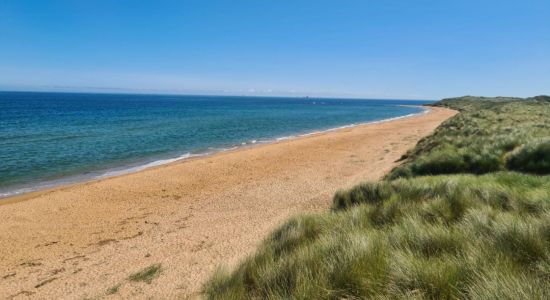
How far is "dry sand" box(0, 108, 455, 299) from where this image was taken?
6.25 m

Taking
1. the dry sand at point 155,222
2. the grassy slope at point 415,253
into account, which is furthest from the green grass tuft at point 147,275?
the grassy slope at point 415,253

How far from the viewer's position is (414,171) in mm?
10766

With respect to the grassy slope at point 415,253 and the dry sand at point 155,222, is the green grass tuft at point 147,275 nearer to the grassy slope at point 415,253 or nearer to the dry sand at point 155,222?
the dry sand at point 155,222

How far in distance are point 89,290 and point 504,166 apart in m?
11.2

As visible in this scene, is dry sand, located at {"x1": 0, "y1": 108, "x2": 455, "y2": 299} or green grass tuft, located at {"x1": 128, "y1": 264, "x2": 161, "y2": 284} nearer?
green grass tuft, located at {"x1": 128, "y1": 264, "x2": 161, "y2": 284}

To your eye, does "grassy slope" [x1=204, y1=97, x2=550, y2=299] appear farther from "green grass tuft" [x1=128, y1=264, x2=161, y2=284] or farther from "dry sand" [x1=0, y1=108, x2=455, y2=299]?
"green grass tuft" [x1=128, y1=264, x2=161, y2=284]

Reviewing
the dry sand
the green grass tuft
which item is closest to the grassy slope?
the dry sand

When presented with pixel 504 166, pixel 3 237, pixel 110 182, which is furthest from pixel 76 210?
pixel 504 166

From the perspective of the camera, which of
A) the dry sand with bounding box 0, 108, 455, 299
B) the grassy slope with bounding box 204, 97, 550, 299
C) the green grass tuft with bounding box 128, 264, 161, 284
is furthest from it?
the dry sand with bounding box 0, 108, 455, 299

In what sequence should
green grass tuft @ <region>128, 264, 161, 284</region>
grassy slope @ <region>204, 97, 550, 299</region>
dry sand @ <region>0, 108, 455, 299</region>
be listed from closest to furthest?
grassy slope @ <region>204, 97, 550, 299</region> → green grass tuft @ <region>128, 264, 161, 284</region> → dry sand @ <region>0, 108, 455, 299</region>

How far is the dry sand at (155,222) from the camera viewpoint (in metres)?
6.25

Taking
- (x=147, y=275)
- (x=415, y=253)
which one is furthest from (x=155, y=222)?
(x=415, y=253)

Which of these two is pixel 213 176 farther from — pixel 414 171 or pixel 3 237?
pixel 414 171

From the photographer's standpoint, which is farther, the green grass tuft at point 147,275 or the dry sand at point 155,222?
the dry sand at point 155,222
